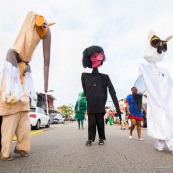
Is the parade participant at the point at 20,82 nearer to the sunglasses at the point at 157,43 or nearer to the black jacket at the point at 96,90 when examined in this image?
the black jacket at the point at 96,90

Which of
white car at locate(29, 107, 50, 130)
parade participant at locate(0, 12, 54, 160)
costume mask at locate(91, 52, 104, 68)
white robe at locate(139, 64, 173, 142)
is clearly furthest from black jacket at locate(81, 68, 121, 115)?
white car at locate(29, 107, 50, 130)

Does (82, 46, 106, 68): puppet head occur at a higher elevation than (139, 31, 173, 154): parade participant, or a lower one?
higher

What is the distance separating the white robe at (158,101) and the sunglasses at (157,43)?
1.61ft

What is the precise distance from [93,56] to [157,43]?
1497 mm

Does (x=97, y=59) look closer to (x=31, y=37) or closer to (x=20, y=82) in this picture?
(x=31, y=37)

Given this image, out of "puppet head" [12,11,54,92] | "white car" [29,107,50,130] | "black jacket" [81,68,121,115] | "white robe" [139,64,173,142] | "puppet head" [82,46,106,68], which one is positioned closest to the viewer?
"puppet head" [12,11,54,92]

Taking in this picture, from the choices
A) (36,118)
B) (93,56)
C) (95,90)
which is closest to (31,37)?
(93,56)

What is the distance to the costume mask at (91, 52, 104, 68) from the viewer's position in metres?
6.32

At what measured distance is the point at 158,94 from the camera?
18.1ft

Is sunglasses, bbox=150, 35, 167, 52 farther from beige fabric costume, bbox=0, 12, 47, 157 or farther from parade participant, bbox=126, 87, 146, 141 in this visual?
beige fabric costume, bbox=0, 12, 47, 157

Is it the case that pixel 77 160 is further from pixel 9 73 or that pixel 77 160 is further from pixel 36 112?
pixel 36 112

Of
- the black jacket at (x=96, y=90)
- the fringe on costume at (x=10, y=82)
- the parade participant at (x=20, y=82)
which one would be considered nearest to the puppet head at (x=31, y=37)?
the parade participant at (x=20, y=82)

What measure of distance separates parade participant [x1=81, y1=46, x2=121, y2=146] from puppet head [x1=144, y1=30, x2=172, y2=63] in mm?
1057

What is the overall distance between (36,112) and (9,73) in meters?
11.9
